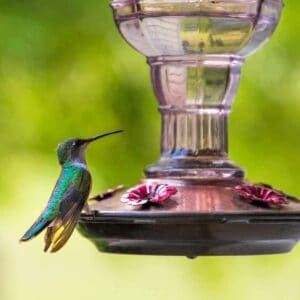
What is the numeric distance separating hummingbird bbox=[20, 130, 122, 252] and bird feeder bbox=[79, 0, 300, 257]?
0.16 ft

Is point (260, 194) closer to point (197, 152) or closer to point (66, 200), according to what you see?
point (197, 152)

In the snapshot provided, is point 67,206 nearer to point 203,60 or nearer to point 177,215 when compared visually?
Answer: point 177,215

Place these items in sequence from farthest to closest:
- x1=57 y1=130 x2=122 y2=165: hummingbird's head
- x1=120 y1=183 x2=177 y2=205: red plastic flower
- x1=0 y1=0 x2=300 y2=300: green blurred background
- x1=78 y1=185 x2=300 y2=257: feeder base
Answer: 1. x1=0 y1=0 x2=300 y2=300: green blurred background
2. x1=57 y1=130 x2=122 y2=165: hummingbird's head
3. x1=120 y1=183 x2=177 y2=205: red plastic flower
4. x1=78 y1=185 x2=300 y2=257: feeder base

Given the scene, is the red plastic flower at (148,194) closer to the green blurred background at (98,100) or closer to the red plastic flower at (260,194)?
the red plastic flower at (260,194)

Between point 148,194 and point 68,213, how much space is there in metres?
0.21

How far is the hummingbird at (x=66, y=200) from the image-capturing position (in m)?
3.31

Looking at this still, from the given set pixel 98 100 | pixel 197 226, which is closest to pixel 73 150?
pixel 197 226

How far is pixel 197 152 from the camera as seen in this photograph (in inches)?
143

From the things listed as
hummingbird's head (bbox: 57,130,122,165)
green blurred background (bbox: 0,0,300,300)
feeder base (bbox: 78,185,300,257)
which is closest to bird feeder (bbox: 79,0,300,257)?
feeder base (bbox: 78,185,300,257)

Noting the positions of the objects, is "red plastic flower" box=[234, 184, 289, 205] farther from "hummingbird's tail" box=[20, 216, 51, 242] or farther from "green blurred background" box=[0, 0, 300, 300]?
"green blurred background" box=[0, 0, 300, 300]

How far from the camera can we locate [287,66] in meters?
5.44

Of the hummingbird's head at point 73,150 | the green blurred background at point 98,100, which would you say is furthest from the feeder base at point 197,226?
the green blurred background at point 98,100

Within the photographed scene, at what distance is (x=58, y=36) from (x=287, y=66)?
96cm

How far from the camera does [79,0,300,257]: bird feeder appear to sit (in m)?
3.26
